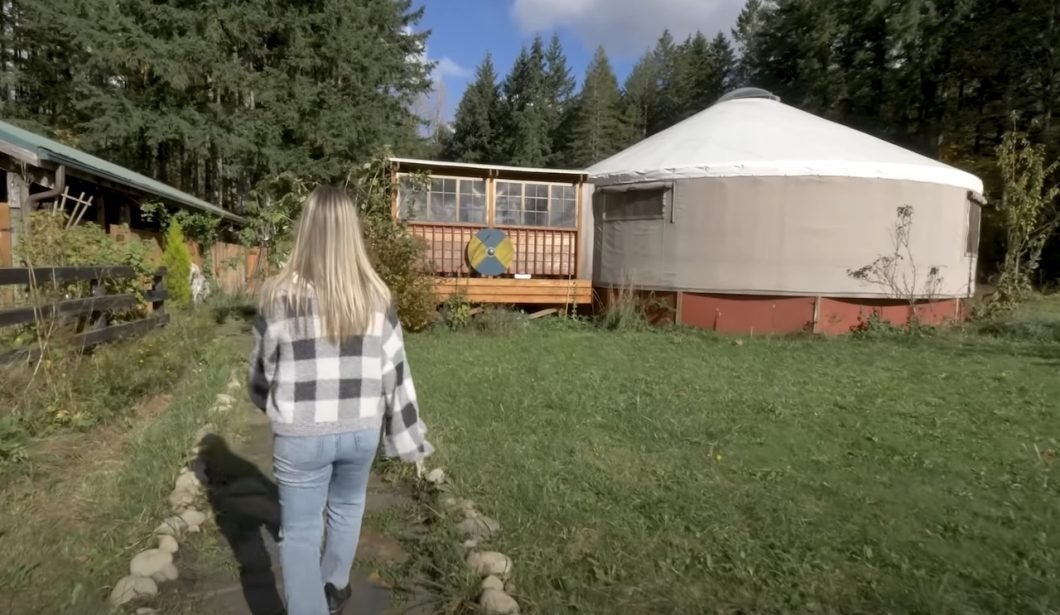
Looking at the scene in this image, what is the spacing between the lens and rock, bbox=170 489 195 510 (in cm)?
315

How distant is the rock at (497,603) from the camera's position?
7.50ft

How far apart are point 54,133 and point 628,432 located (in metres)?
22.0

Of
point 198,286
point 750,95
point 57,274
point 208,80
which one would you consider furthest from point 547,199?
point 208,80

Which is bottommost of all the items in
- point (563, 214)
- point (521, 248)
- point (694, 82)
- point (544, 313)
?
point (544, 313)

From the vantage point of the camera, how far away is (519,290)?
10.4 m

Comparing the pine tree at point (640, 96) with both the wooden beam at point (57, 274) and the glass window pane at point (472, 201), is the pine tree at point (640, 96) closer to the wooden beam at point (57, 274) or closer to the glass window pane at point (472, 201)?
the glass window pane at point (472, 201)

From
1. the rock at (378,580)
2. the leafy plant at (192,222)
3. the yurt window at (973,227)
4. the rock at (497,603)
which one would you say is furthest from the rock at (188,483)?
the leafy plant at (192,222)

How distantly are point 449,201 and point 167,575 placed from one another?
8332 millimetres

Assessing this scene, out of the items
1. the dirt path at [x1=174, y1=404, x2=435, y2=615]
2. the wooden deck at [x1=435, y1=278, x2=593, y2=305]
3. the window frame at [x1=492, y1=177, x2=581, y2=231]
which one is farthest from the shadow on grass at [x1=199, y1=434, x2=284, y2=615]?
the window frame at [x1=492, y1=177, x2=581, y2=231]

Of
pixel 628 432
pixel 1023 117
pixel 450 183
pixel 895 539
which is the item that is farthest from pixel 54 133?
pixel 1023 117

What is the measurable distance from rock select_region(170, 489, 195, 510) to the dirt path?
5.3 inches

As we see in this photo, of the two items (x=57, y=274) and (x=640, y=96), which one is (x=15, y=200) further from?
(x=640, y=96)

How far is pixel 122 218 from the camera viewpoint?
14.2 metres

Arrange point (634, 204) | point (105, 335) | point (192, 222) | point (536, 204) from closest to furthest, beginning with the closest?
point (105, 335) → point (634, 204) → point (536, 204) → point (192, 222)
